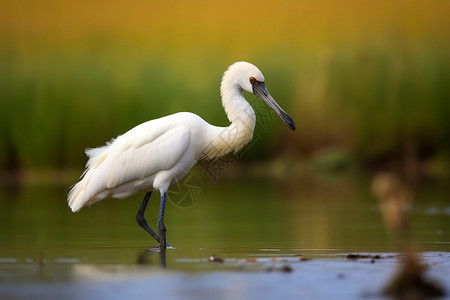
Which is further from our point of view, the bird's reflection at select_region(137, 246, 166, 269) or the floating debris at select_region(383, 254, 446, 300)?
the bird's reflection at select_region(137, 246, 166, 269)

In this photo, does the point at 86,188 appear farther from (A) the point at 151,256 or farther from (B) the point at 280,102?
(B) the point at 280,102

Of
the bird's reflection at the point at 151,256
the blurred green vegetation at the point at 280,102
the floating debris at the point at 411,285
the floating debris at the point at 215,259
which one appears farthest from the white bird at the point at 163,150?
the blurred green vegetation at the point at 280,102

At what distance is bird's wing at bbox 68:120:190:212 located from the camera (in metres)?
10.5

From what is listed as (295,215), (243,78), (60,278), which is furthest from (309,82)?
(60,278)

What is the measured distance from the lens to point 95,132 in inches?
1072

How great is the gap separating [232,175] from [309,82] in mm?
4275

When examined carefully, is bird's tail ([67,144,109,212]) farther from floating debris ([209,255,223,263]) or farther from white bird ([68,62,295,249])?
floating debris ([209,255,223,263])

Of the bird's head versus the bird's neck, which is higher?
the bird's head

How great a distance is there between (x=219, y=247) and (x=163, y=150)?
1.44 m

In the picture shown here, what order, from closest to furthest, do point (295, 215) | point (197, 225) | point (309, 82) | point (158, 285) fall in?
point (158, 285) → point (197, 225) → point (295, 215) → point (309, 82)

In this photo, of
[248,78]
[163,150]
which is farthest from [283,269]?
[248,78]

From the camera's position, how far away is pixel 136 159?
10.6 m

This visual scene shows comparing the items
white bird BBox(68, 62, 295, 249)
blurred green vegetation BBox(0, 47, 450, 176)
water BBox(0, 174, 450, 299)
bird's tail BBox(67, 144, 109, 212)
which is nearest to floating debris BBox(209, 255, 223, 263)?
water BBox(0, 174, 450, 299)

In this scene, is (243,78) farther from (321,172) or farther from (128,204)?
(321,172)
